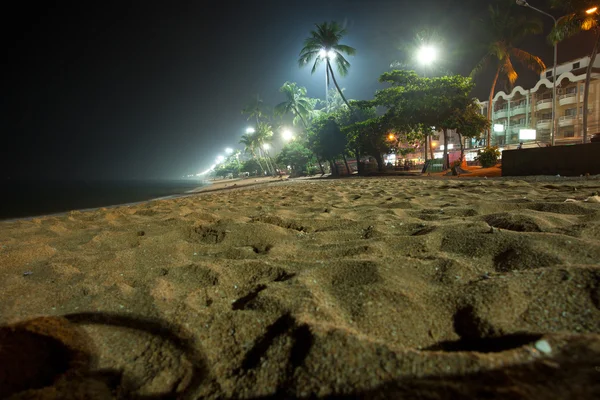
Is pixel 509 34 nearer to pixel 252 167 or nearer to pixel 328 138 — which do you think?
pixel 328 138

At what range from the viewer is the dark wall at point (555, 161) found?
7773 millimetres

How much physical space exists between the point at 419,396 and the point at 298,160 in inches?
1271

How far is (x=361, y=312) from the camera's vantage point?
118cm

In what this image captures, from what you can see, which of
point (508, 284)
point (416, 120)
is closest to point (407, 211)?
point (508, 284)

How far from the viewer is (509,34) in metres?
23.6

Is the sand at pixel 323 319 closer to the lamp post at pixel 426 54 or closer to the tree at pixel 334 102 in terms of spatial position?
the lamp post at pixel 426 54

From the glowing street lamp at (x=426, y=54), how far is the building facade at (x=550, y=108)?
8.92 metres

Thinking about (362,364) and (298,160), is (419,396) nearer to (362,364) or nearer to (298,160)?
(362,364)

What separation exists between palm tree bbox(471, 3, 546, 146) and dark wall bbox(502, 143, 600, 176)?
1594cm

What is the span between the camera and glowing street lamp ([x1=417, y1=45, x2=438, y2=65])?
23202mm

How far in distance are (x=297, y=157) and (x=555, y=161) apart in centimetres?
2572

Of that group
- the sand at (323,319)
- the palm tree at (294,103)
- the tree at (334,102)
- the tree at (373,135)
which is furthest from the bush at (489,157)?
the tree at (334,102)

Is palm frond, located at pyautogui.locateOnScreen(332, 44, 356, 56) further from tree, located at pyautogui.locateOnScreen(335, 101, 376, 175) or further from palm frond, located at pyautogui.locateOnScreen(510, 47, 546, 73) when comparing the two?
palm frond, located at pyautogui.locateOnScreen(510, 47, 546, 73)

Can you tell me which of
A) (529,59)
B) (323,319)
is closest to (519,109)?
(529,59)
